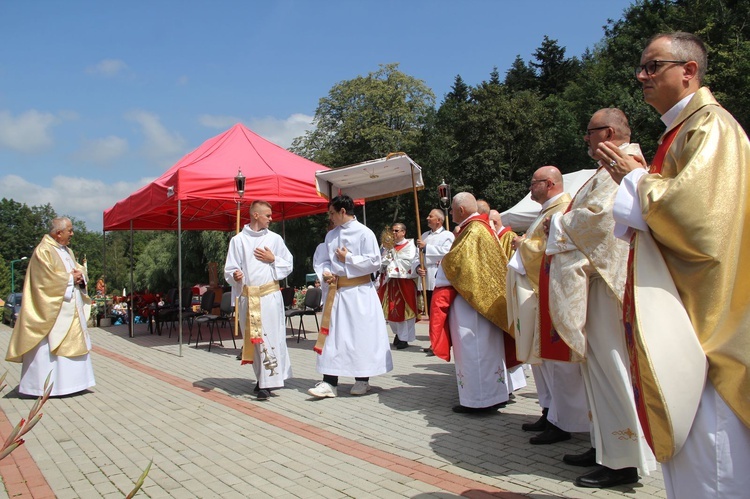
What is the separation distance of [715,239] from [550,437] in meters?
3.01

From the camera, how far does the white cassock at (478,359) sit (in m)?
5.38

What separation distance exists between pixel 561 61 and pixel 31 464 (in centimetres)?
6020

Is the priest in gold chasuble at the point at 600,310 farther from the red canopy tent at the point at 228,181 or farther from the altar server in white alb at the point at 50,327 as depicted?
the red canopy tent at the point at 228,181

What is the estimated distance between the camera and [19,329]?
276 inches

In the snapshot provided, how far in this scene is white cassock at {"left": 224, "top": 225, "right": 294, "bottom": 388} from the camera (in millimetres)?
6633

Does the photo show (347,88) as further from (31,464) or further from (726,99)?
(31,464)

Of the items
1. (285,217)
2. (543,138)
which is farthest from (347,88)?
(285,217)

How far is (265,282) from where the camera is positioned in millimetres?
6770

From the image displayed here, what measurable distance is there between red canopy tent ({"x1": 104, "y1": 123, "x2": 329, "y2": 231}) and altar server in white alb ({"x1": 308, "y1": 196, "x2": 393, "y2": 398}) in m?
4.34

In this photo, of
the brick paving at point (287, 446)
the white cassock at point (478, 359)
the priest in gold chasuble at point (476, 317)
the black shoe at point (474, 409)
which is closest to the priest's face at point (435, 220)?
the brick paving at point (287, 446)

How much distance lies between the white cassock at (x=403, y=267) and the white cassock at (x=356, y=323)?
369 centimetres

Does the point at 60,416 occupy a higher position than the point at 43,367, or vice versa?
the point at 43,367

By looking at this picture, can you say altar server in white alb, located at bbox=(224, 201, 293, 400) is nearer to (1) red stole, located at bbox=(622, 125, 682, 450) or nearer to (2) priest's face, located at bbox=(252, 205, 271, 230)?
(2) priest's face, located at bbox=(252, 205, 271, 230)

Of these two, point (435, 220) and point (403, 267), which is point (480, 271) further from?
point (403, 267)
